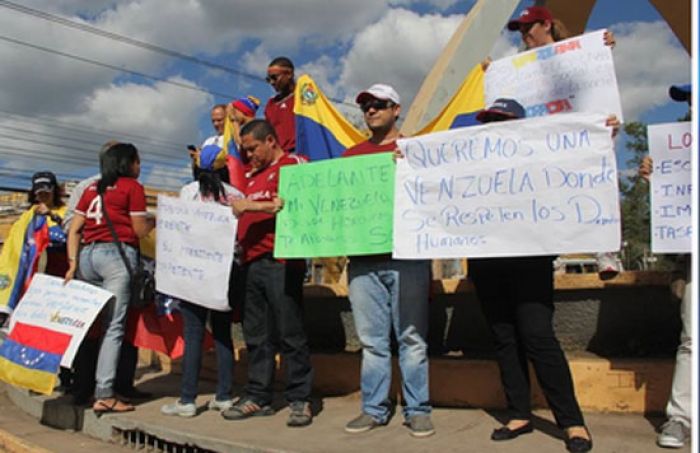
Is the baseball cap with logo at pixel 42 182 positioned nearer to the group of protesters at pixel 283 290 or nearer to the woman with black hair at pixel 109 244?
the group of protesters at pixel 283 290

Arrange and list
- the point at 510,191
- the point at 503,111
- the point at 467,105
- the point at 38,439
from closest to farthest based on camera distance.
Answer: the point at 510,191, the point at 503,111, the point at 38,439, the point at 467,105

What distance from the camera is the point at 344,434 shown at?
3768 millimetres

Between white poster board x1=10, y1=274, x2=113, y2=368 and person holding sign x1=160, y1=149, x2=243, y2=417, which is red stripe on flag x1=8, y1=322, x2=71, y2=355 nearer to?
white poster board x1=10, y1=274, x2=113, y2=368

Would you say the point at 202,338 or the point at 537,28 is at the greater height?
the point at 537,28

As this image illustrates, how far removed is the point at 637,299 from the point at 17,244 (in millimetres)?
4926

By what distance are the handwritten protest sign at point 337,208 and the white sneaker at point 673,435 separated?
1669mm

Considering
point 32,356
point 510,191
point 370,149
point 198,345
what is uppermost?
point 370,149

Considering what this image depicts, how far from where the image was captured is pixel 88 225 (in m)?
4.73

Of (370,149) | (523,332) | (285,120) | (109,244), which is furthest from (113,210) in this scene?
(523,332)

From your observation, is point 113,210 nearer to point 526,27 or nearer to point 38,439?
point 38,439

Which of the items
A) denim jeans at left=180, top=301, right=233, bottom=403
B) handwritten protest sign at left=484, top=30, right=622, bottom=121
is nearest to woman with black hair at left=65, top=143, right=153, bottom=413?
denim jeans at left=180, top=301, right=233, bottom=403

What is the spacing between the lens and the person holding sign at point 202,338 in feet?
14.7

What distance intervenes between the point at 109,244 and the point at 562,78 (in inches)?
128

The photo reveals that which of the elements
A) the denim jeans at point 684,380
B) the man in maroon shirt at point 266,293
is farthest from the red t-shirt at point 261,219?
the denim jeans at point 684,380
